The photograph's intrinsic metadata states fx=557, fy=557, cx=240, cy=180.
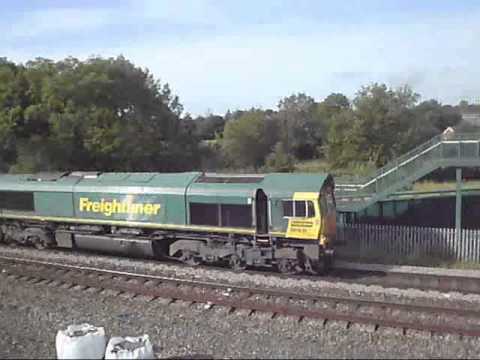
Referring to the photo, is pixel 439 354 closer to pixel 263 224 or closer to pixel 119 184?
pixel 263 224

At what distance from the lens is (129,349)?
29.2 feet

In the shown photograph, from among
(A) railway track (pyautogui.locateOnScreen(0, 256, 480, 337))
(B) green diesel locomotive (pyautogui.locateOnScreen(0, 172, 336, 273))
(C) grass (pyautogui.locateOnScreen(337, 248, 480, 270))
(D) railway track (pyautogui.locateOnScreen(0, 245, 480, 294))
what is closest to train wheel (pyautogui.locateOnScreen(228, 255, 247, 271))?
(B) green diesel locomotive (pyautogui.locateOnScreen(0, 172, 336, 273))

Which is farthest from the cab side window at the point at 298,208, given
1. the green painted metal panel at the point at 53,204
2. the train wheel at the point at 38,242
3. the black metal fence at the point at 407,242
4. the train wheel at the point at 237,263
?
the train wheel at the point at 38,242

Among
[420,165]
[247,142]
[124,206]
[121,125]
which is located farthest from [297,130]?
[124,206]

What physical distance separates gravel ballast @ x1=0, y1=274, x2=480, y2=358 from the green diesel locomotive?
3718 millimetres

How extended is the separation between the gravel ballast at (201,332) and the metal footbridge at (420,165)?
386 inches

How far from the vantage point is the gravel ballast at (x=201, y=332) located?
1061 centimetres

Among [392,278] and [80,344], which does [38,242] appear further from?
[80,344]

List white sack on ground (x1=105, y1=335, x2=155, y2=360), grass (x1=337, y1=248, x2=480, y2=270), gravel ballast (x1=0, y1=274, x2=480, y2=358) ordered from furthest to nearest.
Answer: grass (x1=337, y1=248, x2=480, y2=270) < gravel ballast (x1=0, y1=274, x2=480, y2=358) < white sack on ground (x1=105, y1=335, x2=155, y2=360)

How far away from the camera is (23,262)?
1886 centimetres

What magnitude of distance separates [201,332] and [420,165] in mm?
12606

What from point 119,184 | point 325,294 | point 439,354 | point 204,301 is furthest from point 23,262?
point 439,354

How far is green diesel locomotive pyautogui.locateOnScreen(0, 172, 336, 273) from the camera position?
54.2 ft

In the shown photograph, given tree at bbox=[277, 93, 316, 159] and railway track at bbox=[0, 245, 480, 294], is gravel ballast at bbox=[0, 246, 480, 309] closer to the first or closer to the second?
railway track at bbox=[0, 245, 480, 294]
